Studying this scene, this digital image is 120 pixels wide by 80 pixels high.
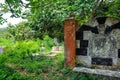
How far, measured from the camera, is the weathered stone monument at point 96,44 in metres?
6.30

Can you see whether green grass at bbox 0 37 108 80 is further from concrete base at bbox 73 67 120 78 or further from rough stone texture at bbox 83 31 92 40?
rough stone texture at bbox 83 31 92 40

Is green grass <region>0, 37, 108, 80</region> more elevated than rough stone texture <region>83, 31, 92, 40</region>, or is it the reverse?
rough stone texture <region>83, 31, 92, 40</region>

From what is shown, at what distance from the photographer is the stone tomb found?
630 cm

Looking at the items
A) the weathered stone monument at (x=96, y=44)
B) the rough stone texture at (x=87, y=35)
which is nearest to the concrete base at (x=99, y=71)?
the weathered stone monument at (x=96, y=44)

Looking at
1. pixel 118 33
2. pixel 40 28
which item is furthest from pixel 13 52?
pixel 40 28

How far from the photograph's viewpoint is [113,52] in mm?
6309

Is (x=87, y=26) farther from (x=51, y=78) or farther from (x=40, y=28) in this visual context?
(x=40, y=28)

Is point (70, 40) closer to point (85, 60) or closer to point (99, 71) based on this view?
point (85, 60)

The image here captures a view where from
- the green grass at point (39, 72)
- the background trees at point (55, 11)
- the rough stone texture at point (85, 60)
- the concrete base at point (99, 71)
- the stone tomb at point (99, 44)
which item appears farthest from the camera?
the rough stone texture at point (85, 60)

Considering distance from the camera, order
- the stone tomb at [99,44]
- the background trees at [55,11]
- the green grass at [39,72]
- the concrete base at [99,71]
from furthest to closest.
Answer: the stone tomb at [99,44], the green grass at [39,72], the concrete base at [99,71], the background trees at [55,11]

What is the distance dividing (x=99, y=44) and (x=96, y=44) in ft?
0.27

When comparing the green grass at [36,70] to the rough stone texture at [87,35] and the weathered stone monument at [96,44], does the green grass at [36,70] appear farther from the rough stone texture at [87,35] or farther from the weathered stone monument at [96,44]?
the rough stone texture at [87,35]

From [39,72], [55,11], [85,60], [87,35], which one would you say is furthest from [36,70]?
[55,11]

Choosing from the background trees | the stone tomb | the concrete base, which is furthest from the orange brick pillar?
the background trees
